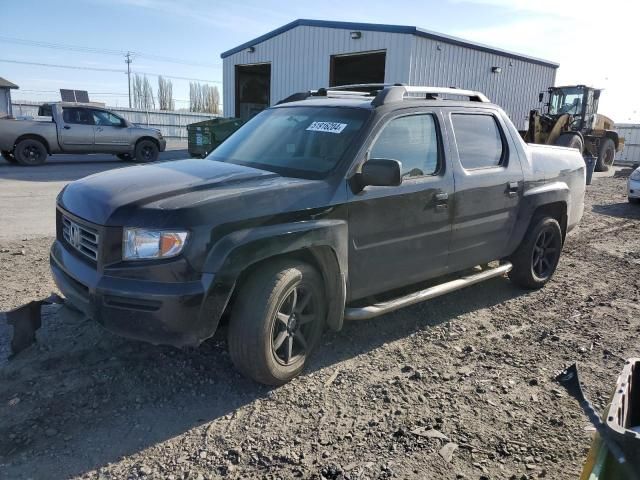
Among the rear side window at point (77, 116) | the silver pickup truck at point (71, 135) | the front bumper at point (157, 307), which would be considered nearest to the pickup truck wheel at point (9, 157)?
the silver pickup truck at point (71, 135)

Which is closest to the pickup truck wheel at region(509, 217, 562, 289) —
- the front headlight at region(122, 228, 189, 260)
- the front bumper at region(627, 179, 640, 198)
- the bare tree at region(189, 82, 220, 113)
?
the front headlight at region(122, 228, 189, 260)

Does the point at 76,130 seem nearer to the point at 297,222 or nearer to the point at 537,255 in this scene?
the point at 537,255

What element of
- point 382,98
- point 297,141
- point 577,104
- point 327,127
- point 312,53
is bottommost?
point 297,141

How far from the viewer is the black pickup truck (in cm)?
286

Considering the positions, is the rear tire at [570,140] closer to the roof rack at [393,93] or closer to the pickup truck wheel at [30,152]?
the roof rack at [393,93]

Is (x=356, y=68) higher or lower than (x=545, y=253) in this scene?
higher

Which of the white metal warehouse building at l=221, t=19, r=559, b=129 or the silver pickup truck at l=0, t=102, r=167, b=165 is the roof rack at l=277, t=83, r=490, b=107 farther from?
the silver pickup truck at l=0, t=102, r=167, b=165

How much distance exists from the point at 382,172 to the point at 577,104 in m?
19.4

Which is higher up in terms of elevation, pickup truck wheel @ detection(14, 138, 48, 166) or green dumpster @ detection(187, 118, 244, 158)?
green dumpster @ detection(187, 118, 244, 158)

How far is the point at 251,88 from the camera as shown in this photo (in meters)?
25.2

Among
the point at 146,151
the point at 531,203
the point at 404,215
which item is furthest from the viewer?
the point at 146,151

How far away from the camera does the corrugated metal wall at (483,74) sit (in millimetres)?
16672

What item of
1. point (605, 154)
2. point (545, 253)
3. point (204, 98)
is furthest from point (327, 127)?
point (204, 98)

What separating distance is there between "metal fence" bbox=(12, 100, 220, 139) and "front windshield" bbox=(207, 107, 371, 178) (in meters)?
29.4
